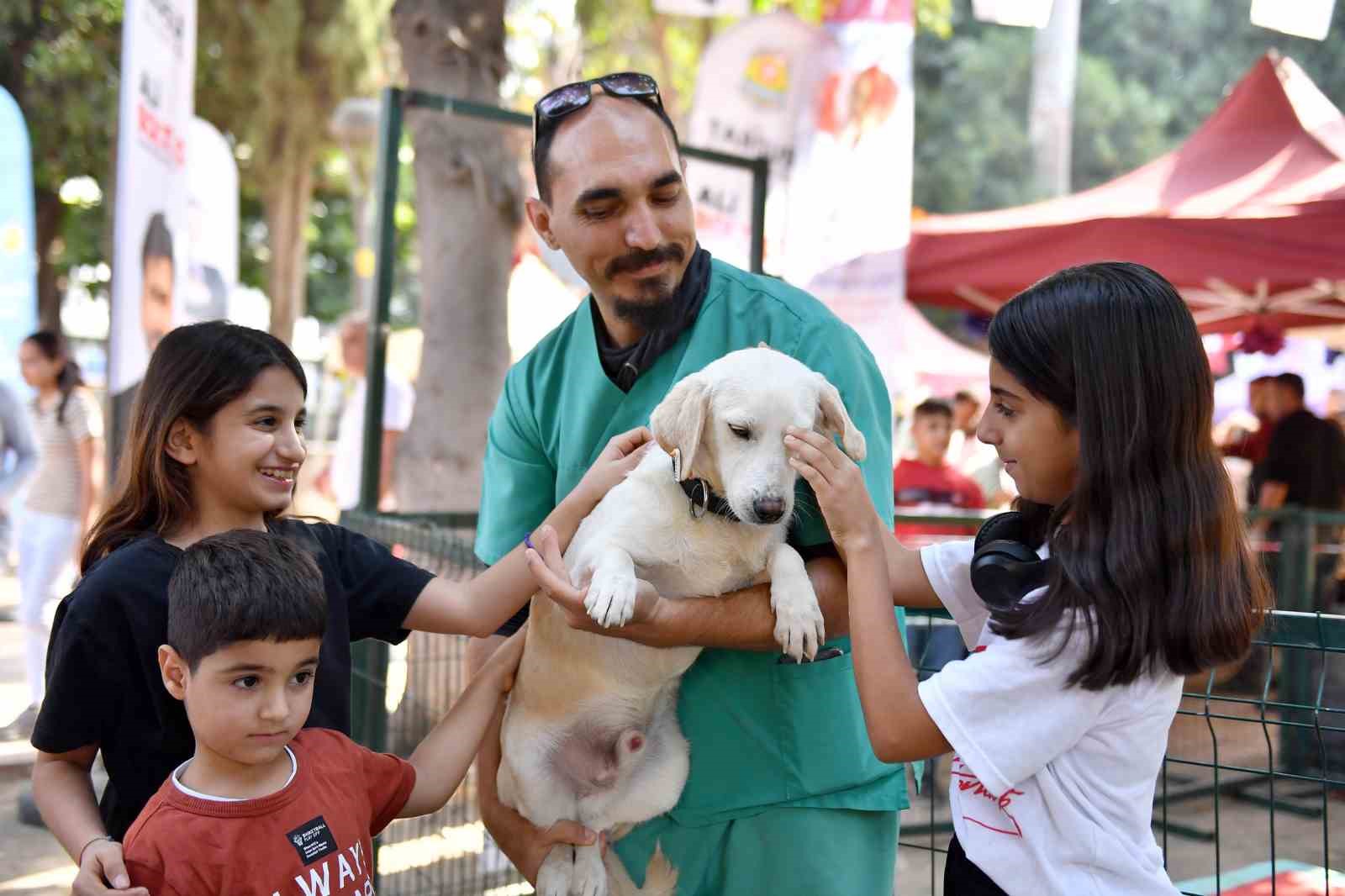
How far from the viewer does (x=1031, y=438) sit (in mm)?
1877

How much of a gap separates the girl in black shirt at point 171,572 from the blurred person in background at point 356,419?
5265mm

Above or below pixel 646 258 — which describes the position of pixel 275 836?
below

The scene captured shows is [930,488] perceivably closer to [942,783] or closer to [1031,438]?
[942,783]

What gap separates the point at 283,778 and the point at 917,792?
1414 millimetres

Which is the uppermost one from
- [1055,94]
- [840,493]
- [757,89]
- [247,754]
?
[1055,94]

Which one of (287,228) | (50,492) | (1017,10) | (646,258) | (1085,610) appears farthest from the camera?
(287,228)

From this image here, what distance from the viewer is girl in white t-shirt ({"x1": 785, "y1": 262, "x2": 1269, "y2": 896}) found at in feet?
5.60

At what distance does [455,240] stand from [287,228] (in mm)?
12100

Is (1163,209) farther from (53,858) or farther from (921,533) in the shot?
(53,858)

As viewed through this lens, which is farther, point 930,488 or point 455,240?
point 930,488

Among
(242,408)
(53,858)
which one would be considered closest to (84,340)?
(53,858)

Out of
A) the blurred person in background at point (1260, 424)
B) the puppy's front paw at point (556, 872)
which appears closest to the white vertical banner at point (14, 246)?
the puppy's front paw at point (556, 872)

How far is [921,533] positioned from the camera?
6234mm

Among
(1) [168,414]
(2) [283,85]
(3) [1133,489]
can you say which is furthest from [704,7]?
(2) [283,85]
